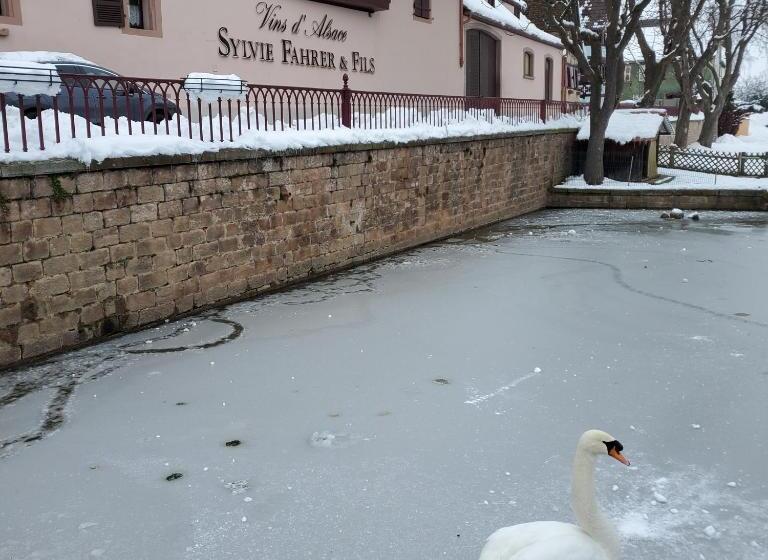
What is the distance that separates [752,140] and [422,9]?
2938cm

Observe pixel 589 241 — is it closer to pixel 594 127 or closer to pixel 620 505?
pixel 594 127

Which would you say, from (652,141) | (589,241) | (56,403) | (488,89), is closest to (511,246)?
(589,241)

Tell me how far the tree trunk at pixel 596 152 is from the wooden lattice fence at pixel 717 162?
415 cm

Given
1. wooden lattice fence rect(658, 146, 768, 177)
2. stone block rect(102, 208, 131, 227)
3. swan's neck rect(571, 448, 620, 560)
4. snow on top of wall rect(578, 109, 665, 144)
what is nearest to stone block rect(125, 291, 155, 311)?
stone block rect(102, 208, 131, 227)

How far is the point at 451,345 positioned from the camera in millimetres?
7359

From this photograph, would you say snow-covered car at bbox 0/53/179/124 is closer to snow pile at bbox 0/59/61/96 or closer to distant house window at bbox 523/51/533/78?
snow pile at bbox 0/59/61/96

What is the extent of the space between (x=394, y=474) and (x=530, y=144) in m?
15.5

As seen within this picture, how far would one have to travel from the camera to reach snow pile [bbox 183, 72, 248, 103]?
8.34 metres

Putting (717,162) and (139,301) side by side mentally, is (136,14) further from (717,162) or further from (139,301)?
(717,162)

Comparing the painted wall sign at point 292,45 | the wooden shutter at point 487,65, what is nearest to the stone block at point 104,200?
the painted wall sign at point 292,45

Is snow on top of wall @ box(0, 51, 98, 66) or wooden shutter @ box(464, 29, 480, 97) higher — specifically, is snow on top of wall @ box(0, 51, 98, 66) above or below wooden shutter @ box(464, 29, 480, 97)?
below

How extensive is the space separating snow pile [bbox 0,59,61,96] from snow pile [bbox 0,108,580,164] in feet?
1.15

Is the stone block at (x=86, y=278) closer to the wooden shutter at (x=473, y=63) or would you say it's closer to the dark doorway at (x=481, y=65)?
the wooden shutter at (x=473, y=63)

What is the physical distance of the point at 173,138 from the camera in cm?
816
